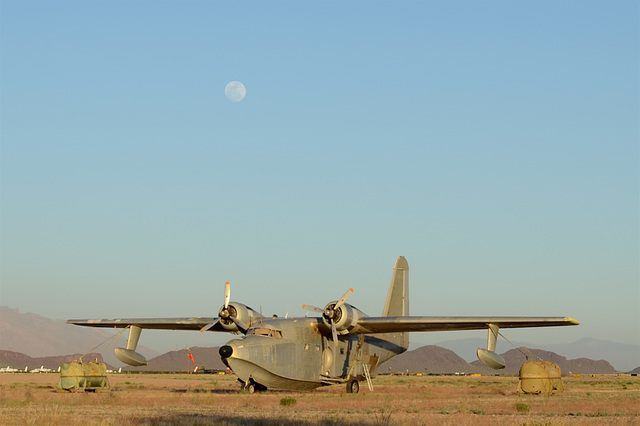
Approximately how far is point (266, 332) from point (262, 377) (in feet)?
6.91

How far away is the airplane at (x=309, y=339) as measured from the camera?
3384 centimetres

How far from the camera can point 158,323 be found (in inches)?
1628

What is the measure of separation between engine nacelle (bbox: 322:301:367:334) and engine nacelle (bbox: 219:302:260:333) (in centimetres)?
446

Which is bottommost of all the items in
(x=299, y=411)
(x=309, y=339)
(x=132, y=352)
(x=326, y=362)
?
(x=299, y=411)

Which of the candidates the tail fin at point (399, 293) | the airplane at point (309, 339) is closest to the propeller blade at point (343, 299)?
the airplane at point (309, 339)

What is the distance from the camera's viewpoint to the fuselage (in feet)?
109

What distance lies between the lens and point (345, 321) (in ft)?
118

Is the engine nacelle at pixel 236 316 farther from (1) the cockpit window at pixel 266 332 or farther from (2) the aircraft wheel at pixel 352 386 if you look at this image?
(2) the aircraft wheel at pixel 352 386

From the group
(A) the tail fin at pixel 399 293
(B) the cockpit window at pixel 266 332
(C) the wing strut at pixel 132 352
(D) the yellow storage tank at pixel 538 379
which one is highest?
(A) the tail fin at pixel 399 293

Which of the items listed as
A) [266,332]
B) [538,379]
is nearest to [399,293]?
[538,379]

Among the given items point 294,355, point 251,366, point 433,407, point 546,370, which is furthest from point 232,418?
point 546,370

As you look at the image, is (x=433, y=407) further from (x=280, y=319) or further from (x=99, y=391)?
(x=99, y=391)

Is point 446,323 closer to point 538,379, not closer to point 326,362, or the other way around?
point 538,379

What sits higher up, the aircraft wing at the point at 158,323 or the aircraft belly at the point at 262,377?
the aircraft wing at the point at 158,323
